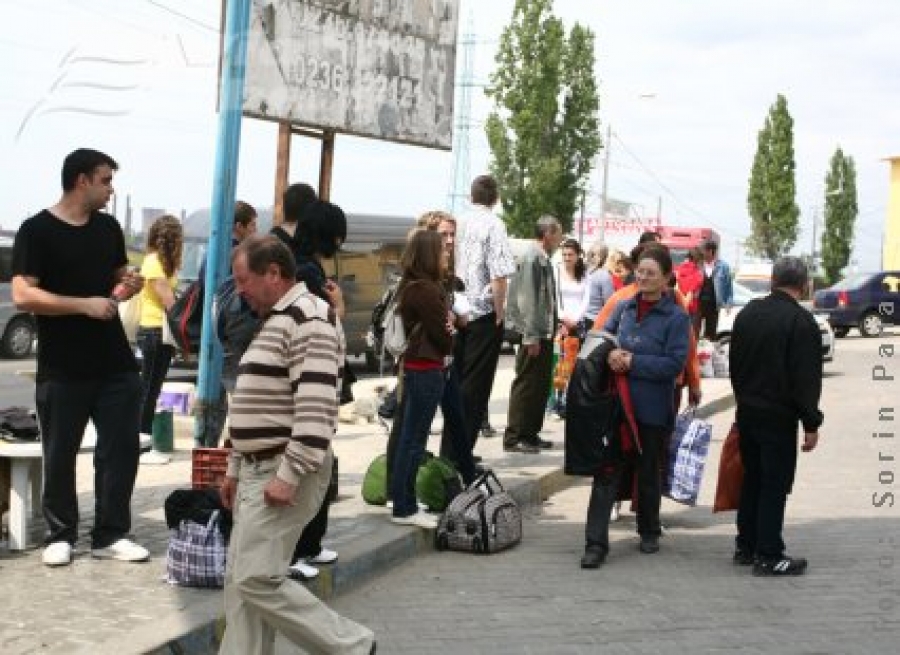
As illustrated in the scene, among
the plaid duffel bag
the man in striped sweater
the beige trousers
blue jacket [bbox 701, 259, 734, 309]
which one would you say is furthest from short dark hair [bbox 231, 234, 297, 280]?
blue jacket [bbox 701, 259, 734, 309]

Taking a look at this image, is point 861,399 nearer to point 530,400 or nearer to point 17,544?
point 530,400

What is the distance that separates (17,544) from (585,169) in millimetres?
50892

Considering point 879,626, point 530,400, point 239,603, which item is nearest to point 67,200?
point 239,603

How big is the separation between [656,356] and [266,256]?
3.52 m

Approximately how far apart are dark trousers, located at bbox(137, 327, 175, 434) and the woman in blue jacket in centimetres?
400

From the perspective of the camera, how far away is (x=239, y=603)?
5137mm

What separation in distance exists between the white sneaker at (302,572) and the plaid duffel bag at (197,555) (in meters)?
0.42

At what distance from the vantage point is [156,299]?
35.3 feet

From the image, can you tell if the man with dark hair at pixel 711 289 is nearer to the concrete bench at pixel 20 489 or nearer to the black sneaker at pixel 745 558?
the black sneaker at pixel 745 558

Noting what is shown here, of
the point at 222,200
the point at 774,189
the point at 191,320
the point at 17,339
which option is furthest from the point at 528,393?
the point at 774,189

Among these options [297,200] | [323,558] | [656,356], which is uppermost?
[297,200]

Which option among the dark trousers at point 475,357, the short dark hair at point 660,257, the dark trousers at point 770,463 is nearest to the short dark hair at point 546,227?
the dark trousers at point 475,357

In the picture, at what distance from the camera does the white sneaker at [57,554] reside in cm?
680

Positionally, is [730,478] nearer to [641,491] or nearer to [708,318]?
[641,491]
